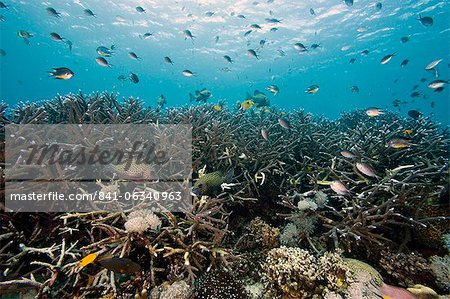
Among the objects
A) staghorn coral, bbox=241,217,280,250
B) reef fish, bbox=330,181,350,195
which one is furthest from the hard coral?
reef fish, bbox=330,181,350,195

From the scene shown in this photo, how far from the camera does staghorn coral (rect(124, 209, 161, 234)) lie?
2438mm

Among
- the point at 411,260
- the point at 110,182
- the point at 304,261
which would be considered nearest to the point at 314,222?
the point at 304,261

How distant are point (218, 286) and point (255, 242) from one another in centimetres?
104

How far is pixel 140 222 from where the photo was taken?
2.48m

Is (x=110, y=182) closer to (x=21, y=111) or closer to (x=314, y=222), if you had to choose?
(x=314, y=222)

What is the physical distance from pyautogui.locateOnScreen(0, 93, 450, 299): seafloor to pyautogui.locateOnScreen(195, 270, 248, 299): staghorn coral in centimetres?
1

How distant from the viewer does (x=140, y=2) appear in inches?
972

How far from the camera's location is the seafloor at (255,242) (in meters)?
2.45

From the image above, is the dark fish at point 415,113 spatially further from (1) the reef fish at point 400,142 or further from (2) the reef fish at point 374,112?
(1) the reef fish at point 400,142

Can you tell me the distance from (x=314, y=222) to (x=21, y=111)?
258 inches

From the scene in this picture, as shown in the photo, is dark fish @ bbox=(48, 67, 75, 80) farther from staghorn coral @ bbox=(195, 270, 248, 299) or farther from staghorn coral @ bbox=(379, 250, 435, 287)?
staghorn coral @ bbox=(379, 250, 435, 287)

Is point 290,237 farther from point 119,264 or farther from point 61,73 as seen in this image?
point 61,73

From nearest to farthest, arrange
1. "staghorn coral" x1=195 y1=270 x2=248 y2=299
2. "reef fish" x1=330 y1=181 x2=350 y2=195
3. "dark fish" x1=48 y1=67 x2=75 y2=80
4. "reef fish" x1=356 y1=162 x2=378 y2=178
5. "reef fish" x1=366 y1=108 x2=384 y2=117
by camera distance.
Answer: "staghorn coral" x1=195 y1=270 x2=248 y2=299 → "reef fish" x1=330 y1=181 x2=350 y2=195 → "reef fish" x1=356 y1=162 x2=378 y2=178 → "dark fish" x1=48 y1=67 x2=75 y2=80 → "reef fish" x1=366 y1=108 x2=384 y2=117

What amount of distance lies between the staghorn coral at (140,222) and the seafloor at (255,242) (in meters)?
0.01
